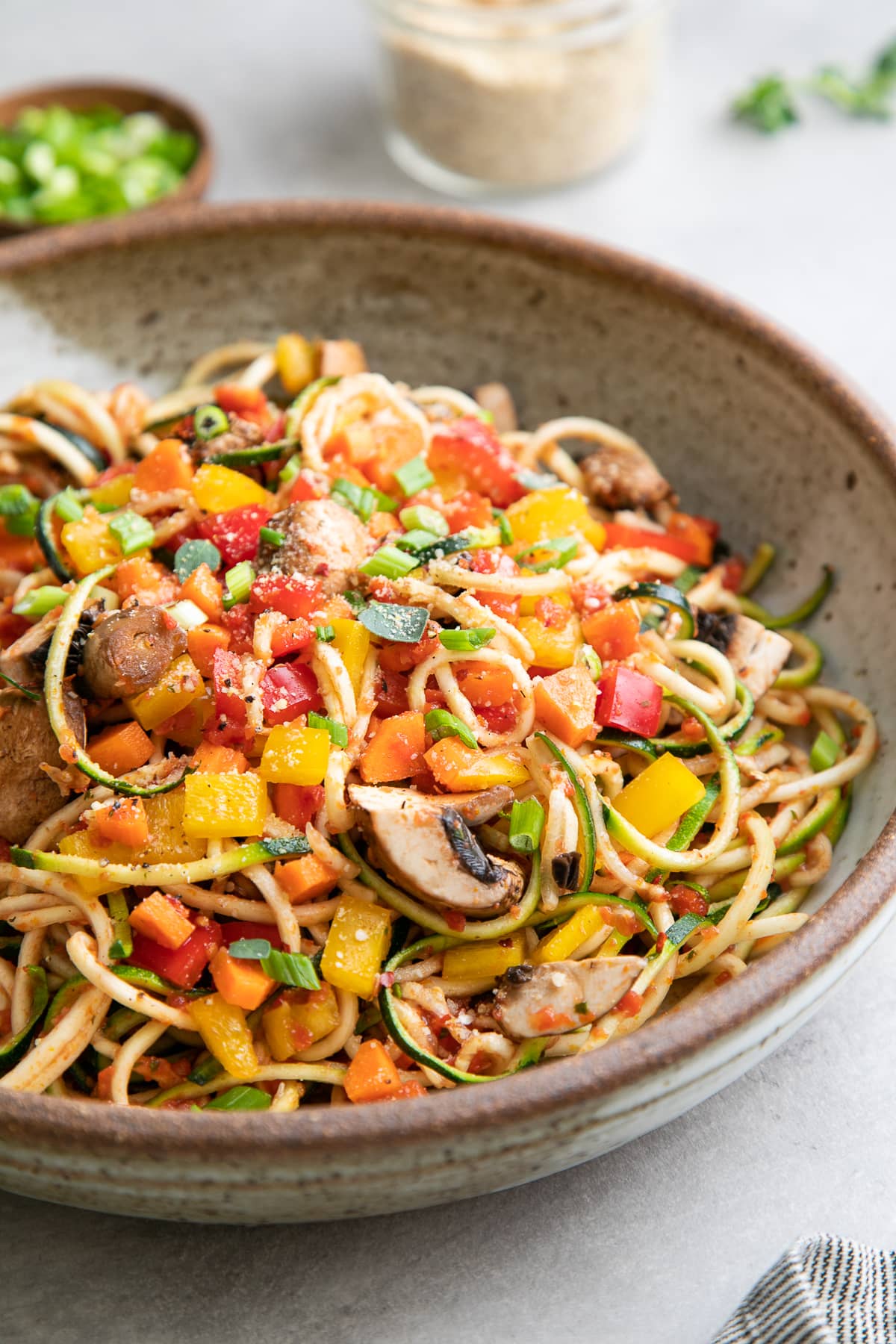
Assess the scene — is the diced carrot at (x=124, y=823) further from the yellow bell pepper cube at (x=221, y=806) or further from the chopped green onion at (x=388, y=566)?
the chopped green onion at (x=388, y=566)

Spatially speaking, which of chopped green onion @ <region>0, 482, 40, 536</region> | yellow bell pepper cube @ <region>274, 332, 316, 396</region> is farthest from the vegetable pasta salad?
yellow bell pepper cube @ <region>274, 332, 316, 396</region>

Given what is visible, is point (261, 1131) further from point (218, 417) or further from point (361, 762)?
point (218, 417)

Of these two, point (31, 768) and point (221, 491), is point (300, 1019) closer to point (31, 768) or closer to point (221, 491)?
point (31, 768)

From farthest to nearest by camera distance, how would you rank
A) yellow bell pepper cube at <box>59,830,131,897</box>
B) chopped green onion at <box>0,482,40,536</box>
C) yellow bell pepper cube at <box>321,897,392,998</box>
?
chopped green onion at <box>0,482,40,536</box> → yellow bell pepper cube at <box>59,830,131,897</box> → yellow bell pepper cube at <box>321,897,392,998</box>

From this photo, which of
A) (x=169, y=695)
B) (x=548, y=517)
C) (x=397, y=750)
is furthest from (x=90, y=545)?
(x=548, y=517)

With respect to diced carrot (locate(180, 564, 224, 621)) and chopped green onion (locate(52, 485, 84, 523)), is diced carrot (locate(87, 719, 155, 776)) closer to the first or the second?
diced carrot (locate(180, 564, 224, 621))

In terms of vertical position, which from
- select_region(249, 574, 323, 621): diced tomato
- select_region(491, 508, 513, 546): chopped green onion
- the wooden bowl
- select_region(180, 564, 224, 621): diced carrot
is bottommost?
the wooden bowl
